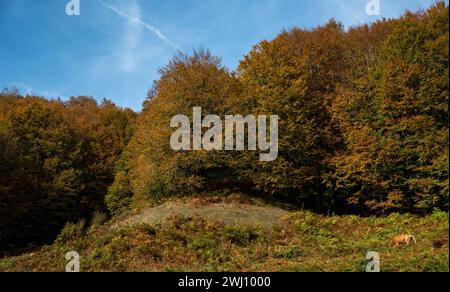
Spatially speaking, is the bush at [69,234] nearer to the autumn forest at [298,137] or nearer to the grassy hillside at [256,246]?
the grassy hillside at [256,246]

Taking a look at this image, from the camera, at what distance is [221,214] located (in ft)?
79.9

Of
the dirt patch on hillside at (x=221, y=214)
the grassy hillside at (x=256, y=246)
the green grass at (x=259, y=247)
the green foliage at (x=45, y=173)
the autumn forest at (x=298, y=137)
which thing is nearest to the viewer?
the green grass at (x=259, y=247)

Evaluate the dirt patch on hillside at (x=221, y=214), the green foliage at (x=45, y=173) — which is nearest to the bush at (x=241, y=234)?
the dirt patch on hillside at (x=221, y=214)

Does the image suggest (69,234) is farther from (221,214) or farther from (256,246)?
(256,246)

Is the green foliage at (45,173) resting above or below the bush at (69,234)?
above

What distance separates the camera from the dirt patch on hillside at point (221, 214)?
2320 cm

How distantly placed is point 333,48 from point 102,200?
94.8 ft

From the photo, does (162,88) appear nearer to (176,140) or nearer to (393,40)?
(176,140)

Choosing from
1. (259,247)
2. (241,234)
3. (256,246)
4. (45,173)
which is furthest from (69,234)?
(45,173)

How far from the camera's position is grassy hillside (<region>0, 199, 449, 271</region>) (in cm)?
1334

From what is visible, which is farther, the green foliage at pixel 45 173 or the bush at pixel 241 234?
the green foliage at pixel 45 173

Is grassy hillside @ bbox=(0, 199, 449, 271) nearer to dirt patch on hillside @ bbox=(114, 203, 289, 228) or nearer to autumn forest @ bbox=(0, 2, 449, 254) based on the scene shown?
dirt patch on hillside @ bbox=(114, 203, 289, 228)

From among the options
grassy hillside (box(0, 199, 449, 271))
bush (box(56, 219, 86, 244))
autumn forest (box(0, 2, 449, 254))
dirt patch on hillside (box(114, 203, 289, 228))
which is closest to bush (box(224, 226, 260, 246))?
grassy hillside (box(0, 199, 449, 271))
